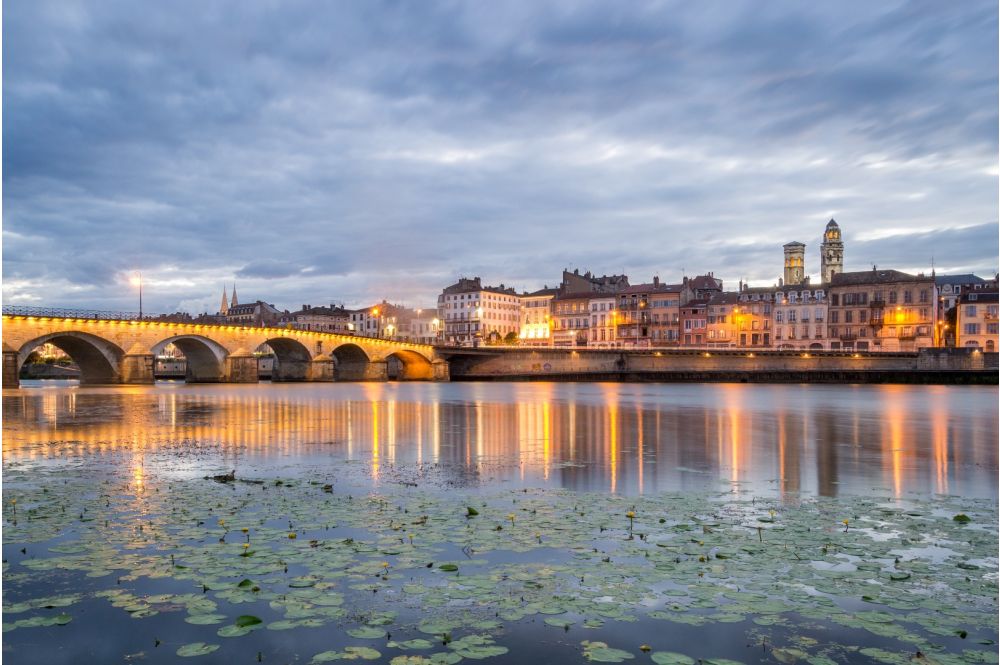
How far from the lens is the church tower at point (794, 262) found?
566 ft

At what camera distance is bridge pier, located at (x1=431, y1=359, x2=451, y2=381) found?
10325 centimetres

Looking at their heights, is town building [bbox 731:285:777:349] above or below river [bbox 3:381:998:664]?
above

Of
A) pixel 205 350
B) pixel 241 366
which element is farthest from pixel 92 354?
pixel 241 366

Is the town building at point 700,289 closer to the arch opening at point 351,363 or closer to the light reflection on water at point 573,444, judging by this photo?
the arch opening at point 351,363

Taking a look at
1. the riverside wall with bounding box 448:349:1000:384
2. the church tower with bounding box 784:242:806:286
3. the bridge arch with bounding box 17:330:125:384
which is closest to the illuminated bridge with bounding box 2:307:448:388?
the bridge arch with bounding box 17:330:125:384

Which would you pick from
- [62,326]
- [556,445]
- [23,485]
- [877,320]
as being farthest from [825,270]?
[23,485]

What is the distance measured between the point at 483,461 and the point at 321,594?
10150mm

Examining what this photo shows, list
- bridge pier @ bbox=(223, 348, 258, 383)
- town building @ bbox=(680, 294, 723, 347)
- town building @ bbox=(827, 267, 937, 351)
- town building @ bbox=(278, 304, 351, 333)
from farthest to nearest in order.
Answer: town building @ bbox=(278, 304, 351, 333) → town building @ bbox=(680, 294, 723, 347) → town building @ bbox=(827, 267, 937, 351) → bridge pier @ bbox=(223, 348, 258, 383)

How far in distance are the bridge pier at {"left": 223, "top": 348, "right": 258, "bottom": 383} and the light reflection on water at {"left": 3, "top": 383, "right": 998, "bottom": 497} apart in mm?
50986

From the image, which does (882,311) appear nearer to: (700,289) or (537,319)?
(700,289)

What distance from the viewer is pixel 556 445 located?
20078mm

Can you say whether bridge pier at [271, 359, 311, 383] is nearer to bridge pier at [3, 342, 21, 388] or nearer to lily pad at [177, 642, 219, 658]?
bridge pier at [3, 342, 21, 388]

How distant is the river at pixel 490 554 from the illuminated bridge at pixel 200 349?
56263 millimetres

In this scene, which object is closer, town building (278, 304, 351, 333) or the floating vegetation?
the floating vegetation
